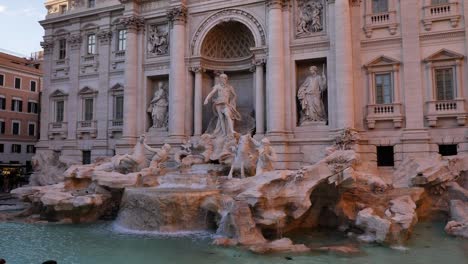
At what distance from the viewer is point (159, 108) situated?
77.1 feet

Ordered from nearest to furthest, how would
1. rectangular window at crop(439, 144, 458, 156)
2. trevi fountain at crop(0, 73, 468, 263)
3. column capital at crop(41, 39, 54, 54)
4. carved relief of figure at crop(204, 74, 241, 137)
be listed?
trevi fountain at crop(0, 73, 468, 263)
rectangular window at crop(439, 144, 458, 156)
carved relief of figure at crop(204, 74, 241, 137)
column capital at crop(41, 39, 54, 54)

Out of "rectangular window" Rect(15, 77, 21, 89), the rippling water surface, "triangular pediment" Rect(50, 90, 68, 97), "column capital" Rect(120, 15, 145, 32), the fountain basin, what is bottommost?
the rippling water surface

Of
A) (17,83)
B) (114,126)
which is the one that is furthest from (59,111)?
(17,83)

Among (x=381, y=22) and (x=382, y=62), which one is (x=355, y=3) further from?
(x=382, y=62)

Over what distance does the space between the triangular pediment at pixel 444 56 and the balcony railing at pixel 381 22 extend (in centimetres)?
191

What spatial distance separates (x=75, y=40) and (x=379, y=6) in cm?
1779

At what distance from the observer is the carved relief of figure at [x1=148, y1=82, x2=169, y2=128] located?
23453mm


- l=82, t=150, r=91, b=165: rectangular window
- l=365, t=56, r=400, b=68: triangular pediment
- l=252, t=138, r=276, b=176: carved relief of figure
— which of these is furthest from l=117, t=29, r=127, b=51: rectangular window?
l=365, t=56, r=400, b=68: triangular pediment

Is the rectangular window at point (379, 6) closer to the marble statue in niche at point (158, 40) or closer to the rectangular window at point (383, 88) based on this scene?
the rectangular window at point (383, 88)

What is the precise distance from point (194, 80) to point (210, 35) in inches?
98.2

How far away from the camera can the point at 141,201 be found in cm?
1431

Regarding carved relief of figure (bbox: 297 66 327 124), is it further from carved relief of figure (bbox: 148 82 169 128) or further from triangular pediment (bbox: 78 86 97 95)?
triangular pediment (bbox: 78 86 97 95)

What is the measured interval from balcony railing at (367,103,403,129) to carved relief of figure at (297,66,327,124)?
2.00m

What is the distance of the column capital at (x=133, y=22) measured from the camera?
78.1 ft
